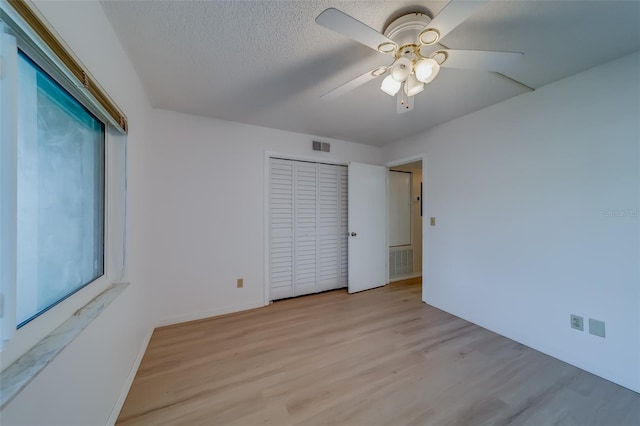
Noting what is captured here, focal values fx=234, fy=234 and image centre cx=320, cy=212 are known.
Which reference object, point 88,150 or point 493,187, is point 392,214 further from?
point 88,150

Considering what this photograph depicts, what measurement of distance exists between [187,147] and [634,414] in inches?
162

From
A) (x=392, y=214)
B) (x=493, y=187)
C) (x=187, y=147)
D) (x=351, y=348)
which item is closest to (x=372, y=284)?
(x=392, y=214)

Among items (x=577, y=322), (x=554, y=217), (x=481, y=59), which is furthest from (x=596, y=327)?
(x=481, y=59)

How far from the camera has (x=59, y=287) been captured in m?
1.02

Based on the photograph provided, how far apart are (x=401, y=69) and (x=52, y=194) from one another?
180 centimetres

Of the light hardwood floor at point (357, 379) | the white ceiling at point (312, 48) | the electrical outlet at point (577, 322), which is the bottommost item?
the light hardwood floor at point (357, 379)

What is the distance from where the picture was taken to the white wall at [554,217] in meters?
1.67

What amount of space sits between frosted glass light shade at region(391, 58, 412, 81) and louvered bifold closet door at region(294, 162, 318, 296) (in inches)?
82.3

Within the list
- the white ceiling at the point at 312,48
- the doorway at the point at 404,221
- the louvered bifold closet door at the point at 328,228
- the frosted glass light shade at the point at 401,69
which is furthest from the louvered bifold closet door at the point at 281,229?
the frosted glass light shade at the point at 401,69

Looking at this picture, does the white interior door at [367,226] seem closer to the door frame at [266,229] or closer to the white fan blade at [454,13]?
the door frame at [266,229]

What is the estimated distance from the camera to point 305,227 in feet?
11.1

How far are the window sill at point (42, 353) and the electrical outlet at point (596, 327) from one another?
10.3 feet

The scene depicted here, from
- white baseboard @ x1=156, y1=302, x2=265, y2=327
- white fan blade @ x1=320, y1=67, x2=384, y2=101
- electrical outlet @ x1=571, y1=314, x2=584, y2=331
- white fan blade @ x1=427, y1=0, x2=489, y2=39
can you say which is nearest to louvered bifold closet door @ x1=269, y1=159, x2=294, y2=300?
white baseboard @ x1=156, y1=302, x2=265, y2=327

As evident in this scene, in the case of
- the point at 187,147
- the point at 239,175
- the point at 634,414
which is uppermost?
the point at 187,147
